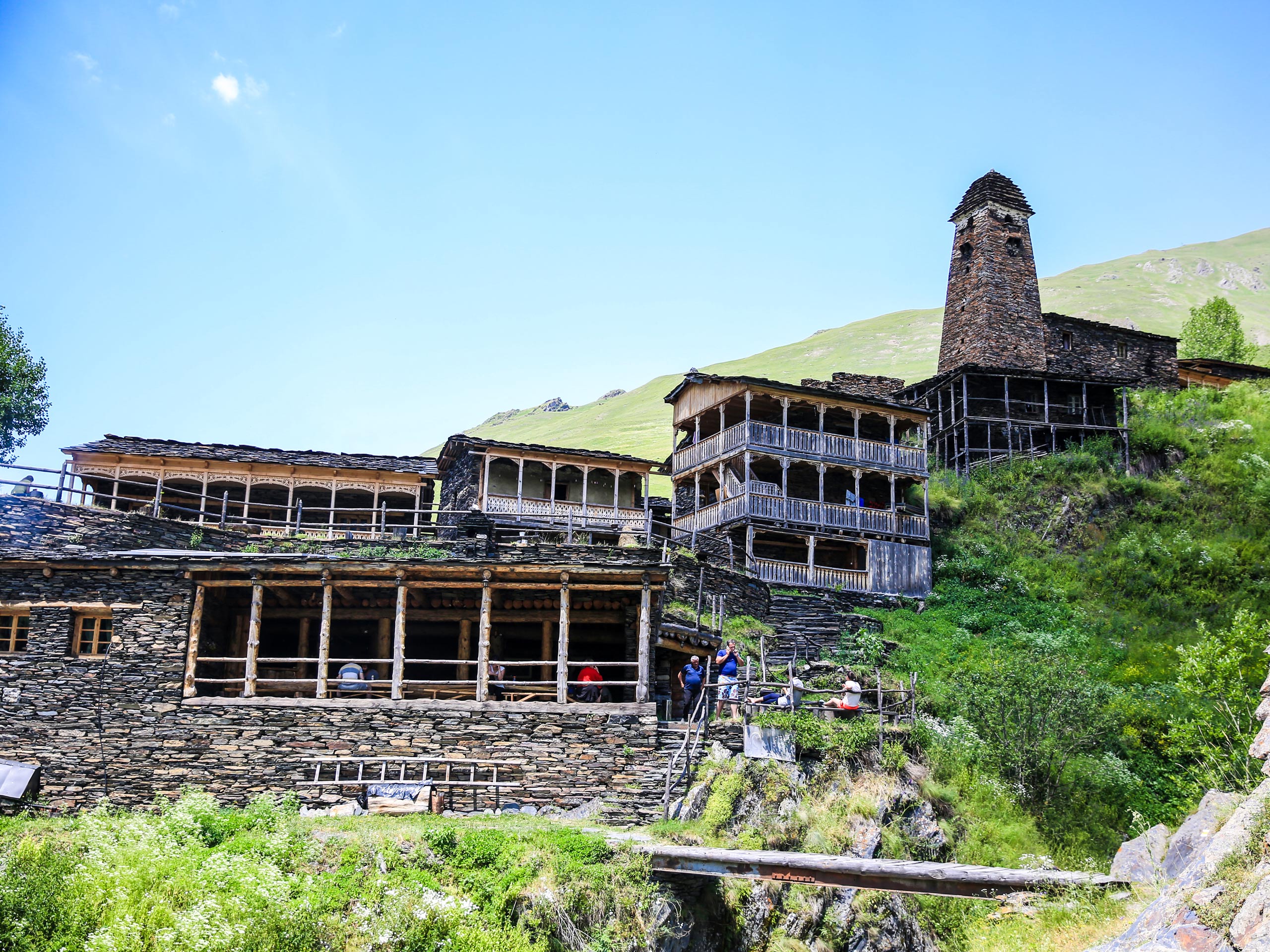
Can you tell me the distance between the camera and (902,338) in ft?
346

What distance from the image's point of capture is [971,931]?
66.4 ft

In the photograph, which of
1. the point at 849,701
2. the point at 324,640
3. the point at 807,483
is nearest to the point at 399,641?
the point at 324,640

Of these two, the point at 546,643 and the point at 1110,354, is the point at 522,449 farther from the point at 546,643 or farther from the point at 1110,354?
the point at 1110,354

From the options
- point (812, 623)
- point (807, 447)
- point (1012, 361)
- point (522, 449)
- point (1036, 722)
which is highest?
point (1012, 361)

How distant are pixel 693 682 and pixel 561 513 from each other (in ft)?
49.7

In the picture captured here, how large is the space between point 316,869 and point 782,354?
92655mm

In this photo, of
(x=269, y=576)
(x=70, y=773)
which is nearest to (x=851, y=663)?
(x=269, y=576)

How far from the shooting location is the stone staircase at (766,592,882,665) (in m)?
30.4

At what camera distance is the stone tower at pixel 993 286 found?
155 feet

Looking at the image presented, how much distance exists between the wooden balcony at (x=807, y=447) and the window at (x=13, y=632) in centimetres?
2166

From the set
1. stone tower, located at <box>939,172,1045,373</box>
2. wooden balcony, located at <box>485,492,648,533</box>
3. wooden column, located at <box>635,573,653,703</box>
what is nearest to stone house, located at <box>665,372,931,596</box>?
wooden balcony, located at <box>485,492,648,533</box>

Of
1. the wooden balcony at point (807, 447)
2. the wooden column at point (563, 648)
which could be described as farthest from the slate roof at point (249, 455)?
the wooden column at point (563, 648)

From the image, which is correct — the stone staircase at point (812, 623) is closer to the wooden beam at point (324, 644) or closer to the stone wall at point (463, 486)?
the stone wall at point (463, 486)

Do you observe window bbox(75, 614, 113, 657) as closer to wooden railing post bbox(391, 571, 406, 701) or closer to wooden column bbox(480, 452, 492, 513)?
wooden railing post bbox(391, 571, 406, 701)
